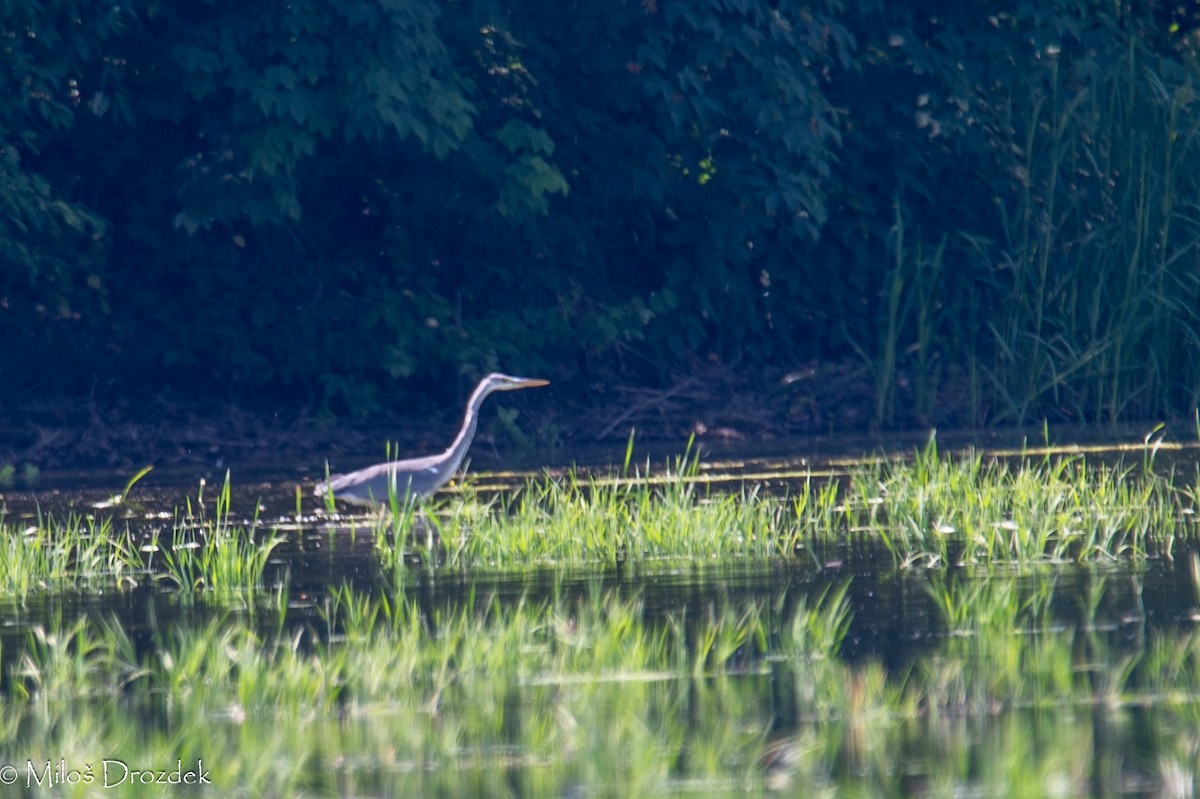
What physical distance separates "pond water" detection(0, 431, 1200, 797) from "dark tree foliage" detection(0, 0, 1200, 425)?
832 cm

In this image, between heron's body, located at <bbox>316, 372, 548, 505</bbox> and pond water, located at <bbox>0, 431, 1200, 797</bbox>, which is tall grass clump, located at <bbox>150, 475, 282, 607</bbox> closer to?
pond water, located at <bbox>0, 431, 1200, 797</bbox>

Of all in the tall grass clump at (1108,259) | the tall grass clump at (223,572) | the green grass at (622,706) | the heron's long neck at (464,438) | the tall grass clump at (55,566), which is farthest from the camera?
the tall grass clump at (1108,259)

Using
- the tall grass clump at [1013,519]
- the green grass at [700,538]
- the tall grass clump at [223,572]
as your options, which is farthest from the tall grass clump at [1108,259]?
the tall grass clump at [223,572]

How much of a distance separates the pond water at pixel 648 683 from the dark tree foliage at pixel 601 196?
8.32 m

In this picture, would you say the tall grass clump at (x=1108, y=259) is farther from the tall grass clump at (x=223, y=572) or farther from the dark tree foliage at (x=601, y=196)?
the tall grass clump at (x=223, y=572)

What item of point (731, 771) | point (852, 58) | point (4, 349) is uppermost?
point (852, 58)

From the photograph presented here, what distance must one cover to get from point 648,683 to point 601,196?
13.3m

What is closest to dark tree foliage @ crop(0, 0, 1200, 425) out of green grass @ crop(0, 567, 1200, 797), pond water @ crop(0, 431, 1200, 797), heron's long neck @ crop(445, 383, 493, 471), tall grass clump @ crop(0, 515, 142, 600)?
heron's long neck @ crop(445, 383, 493, 471)

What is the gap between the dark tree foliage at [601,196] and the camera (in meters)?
15.3

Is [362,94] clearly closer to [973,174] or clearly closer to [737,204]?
[737,204]

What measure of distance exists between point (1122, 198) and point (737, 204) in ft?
11.8

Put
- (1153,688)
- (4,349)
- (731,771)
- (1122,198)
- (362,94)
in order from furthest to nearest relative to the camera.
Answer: (4,349)
(1122,198)
(362,94)
(1153,688)
(731,771)

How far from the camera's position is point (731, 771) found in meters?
4.23

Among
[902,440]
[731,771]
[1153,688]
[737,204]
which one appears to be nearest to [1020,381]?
[902,440]
